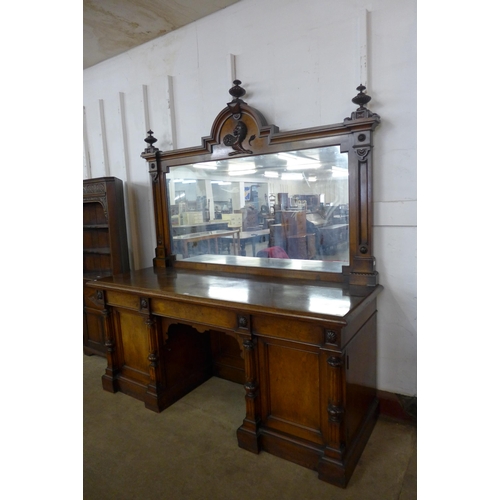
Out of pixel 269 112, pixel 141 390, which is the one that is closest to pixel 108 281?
pixel 141 390

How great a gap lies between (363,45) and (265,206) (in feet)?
3.96

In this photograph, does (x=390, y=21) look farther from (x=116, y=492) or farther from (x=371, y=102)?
(x=116, y=492)

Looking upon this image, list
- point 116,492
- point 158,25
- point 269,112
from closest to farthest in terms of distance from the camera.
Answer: point 116,492 → point 269,112 → point 158,25

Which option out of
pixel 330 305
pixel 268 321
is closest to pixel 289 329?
pixel 268 321

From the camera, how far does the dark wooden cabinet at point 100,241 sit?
3.30m

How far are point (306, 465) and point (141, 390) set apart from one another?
139cm

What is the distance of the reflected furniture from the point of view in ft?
6.04

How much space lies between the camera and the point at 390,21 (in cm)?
207

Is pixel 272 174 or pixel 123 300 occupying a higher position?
pixel 272 174

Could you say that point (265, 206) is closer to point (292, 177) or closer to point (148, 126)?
point (292, 177)

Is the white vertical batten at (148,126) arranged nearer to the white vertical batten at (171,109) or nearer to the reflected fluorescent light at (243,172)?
the white vertical batten at (171,109)

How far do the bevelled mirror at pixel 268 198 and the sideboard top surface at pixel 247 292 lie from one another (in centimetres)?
17

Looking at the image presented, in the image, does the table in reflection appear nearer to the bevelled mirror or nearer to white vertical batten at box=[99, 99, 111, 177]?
the bevelled mirror

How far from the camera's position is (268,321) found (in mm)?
1921
